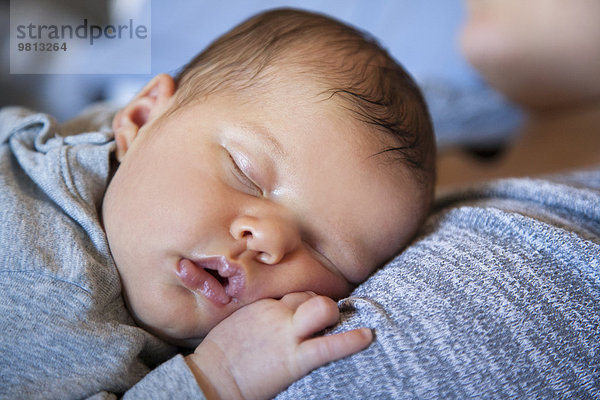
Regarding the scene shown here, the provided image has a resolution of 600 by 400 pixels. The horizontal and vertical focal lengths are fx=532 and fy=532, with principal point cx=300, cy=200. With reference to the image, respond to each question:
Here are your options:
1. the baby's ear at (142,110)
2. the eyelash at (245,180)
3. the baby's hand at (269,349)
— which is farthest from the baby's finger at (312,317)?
the baby's ear at (142,110)

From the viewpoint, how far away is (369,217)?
87 cm

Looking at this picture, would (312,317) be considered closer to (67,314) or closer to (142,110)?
(67,314)

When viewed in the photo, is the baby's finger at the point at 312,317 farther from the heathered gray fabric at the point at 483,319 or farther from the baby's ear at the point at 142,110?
the baby's ear at the point at 142,110

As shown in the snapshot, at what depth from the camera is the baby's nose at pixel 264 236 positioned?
2.51 feet

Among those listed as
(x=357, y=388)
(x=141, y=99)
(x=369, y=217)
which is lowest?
(x=357, y=388)

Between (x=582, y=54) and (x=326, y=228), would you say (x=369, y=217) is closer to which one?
(x=326, y=228)

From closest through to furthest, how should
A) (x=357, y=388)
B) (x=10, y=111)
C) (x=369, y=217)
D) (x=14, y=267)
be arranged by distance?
(x=357, y=388) < (x=14, y=267) < (x=369, y=217) < (x=10, y=111)

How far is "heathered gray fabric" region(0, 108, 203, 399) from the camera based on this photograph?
0.73m

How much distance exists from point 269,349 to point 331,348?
0.08m

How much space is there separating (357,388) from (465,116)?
4.93ft

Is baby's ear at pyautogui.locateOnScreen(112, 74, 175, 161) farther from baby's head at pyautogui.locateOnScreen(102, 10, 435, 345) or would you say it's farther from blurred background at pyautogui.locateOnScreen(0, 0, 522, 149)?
blurred background at pyautogui.locateOnScreen(0, 0, 522, 149)

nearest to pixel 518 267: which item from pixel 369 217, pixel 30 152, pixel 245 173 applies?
pixel 369 217

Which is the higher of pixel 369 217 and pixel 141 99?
pixel 141 99

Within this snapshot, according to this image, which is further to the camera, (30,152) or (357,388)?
(30,152)
